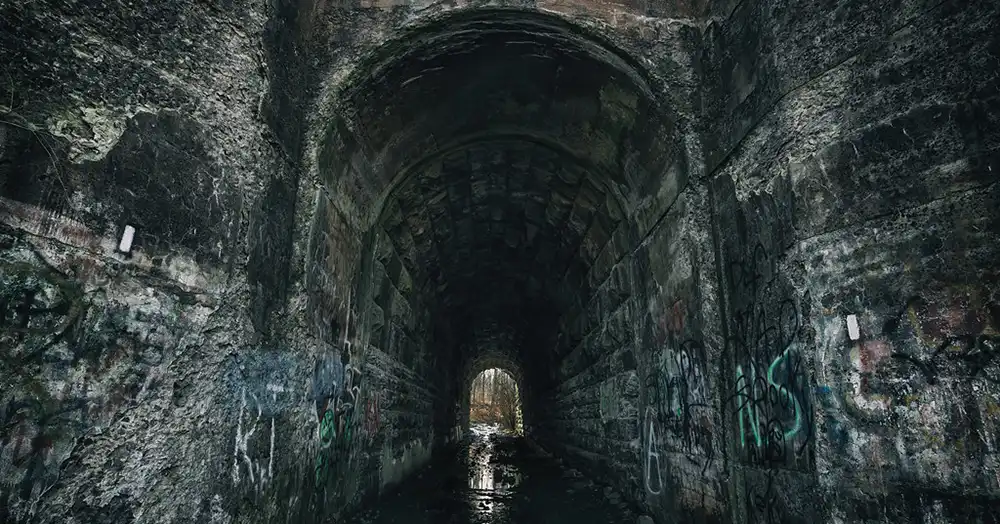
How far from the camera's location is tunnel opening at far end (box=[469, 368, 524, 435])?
33.9 metres

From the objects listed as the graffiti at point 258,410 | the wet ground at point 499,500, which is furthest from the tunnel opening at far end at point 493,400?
the graffiti at point 258,410

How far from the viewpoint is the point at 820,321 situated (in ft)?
9.86

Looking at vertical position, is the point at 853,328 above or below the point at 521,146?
below

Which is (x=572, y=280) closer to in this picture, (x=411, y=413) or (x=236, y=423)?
(x=411, y=413)

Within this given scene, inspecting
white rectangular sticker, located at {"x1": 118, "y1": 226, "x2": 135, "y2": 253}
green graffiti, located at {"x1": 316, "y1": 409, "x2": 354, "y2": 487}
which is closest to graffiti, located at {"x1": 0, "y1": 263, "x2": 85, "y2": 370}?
white rectangular sticker, located at {"x1": 118, "y1": 226, "x2": 135, "y2": 253}

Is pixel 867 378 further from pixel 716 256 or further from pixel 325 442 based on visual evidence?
pixel 325 442

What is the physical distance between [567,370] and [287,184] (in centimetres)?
759

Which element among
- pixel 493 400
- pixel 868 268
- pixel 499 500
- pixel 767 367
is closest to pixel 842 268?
pixel 868 268

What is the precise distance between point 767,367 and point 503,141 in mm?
4076

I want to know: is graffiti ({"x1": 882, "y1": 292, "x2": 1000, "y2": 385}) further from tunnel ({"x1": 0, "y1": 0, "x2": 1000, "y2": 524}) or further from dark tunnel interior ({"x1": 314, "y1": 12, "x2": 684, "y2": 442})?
dark tunnel interior ({"x1": 314, "y1": 12, "x2": 684, "y2": 442})

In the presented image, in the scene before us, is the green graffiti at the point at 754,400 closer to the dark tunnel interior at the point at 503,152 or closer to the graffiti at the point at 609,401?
the dark tunnel interior at the point at 503,152

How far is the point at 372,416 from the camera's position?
6.37m

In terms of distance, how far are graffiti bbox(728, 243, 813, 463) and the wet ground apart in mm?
2475

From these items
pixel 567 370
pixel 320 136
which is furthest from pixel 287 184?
pixel 567 370
